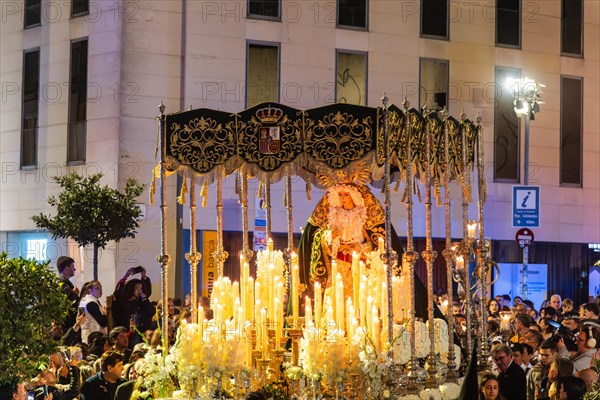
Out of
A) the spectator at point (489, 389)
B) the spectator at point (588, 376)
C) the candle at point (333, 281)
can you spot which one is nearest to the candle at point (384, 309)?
the candle at point (333, 281)

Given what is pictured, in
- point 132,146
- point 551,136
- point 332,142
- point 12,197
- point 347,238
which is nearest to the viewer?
point 332,142

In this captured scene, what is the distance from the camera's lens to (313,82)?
2970 centimetres

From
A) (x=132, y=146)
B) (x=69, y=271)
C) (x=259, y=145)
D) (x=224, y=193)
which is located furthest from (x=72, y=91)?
(x=259, y=145)

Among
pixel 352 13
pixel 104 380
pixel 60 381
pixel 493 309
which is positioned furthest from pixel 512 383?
pixel 352 13

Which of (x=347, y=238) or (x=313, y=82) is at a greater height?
(x=313, y=82)

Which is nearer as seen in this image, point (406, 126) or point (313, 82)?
point (406, 126)

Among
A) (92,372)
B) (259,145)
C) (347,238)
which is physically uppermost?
(259,145)

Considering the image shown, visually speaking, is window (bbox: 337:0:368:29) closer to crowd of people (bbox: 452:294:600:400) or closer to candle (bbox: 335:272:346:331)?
crowd of people (bbox: 452:294:600:400)

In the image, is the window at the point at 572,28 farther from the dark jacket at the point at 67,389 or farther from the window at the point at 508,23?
the dark jacket at the point at 67,389

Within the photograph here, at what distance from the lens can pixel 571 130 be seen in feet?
111

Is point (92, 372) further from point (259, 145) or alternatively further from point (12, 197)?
point (12, 197)

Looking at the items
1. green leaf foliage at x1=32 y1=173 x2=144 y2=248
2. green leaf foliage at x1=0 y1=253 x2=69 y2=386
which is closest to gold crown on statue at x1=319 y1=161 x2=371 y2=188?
green leaf foliage at x1=0 y1=253 x2=69 y2=386

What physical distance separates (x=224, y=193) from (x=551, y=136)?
9873 millimetres

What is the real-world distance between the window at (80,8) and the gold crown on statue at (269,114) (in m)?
15.6
